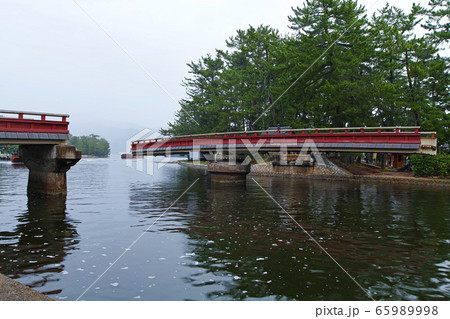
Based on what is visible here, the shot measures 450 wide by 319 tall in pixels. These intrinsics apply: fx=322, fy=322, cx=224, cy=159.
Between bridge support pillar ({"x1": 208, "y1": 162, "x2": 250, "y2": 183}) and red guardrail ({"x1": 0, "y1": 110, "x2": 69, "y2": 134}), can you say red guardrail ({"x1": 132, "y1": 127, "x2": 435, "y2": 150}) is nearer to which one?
bridge support pillar ({"x1": 208, "y1": 162, "x2": 250, "y2": 183})

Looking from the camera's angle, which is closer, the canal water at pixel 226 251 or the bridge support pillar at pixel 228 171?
the canal water at pixel 226 251

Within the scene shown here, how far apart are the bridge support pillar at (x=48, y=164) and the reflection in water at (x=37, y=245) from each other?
5.05 meters

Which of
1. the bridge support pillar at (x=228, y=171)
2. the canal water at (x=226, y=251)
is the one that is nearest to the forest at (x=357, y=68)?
the bridge support pillar at (x=228, y=171)

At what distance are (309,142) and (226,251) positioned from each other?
24419mm

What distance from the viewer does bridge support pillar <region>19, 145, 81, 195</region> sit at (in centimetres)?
2331

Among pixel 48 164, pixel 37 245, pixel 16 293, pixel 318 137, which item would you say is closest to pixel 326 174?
pixel 318 137

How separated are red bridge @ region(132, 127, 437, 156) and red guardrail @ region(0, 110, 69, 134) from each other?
1628 cm

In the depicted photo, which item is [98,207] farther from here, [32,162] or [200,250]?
[200,250]

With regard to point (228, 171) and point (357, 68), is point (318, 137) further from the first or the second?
point (357, 68)

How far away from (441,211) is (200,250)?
16902mm

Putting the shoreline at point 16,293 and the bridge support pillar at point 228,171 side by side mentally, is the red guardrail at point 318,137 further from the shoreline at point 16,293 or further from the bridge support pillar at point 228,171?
the shoreline at point 16,293

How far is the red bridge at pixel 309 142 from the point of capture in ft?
95.6

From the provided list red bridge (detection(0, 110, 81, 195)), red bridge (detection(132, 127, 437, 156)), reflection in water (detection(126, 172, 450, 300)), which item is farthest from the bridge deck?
red bridge (detection(132, 127, 437, 156))

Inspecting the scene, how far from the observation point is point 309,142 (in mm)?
34000
